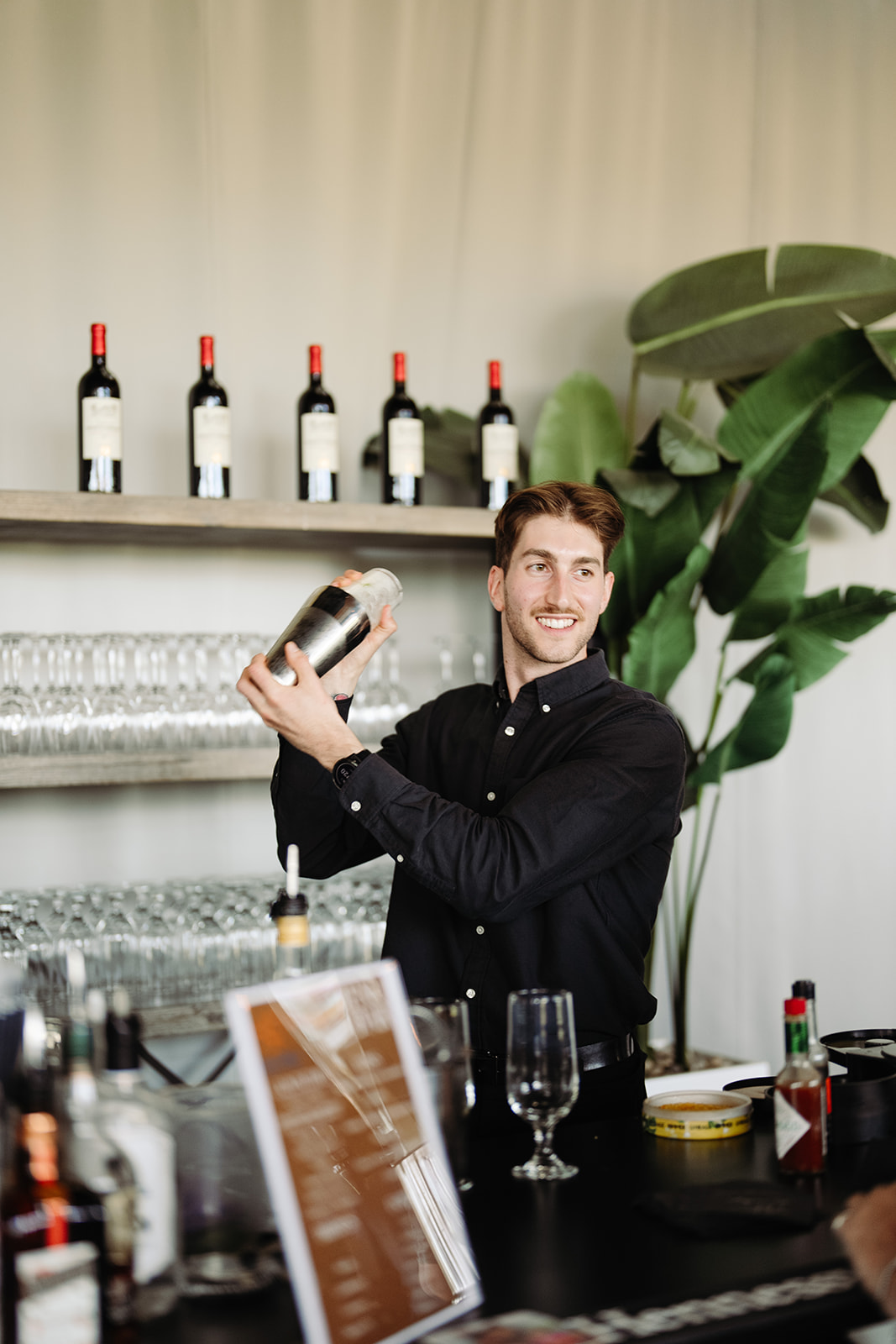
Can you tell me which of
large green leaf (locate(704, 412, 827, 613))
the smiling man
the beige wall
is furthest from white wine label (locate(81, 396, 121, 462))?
large green leaf (locate(704, 412, 827, 613))

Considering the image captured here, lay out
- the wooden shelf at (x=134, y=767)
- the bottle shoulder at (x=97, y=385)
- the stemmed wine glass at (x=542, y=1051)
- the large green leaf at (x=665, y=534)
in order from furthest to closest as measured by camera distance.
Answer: the large green leaf at (x=665, y=534) < the bottle shoulder at (x=97, y=385) < the wooden shelf at (x=134, y=767) < the stemmed wine glass at (x=542, y=1051)

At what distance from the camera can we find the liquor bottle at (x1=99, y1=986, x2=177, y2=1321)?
902 millimetres

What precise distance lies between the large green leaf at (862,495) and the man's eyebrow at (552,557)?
1.66 metres

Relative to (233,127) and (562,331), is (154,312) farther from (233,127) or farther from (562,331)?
(562,331)

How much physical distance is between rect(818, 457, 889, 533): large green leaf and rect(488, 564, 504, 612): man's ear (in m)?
1.60

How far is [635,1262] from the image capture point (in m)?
1.06

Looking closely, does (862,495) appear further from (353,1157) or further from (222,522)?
(353,1157)

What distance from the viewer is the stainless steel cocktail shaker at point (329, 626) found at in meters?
1.64

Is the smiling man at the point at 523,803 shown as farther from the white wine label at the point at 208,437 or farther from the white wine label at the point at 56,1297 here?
the white wine label at the point at 208,437

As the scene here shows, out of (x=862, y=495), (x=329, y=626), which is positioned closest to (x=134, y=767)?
(x=329, y=626)

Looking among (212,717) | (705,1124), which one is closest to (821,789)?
(212,717)

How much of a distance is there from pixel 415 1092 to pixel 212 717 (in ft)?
6.19

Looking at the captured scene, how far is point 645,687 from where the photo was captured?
118 inches

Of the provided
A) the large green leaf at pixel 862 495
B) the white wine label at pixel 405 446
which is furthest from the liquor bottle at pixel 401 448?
the large green leaf at pixel 862 495
